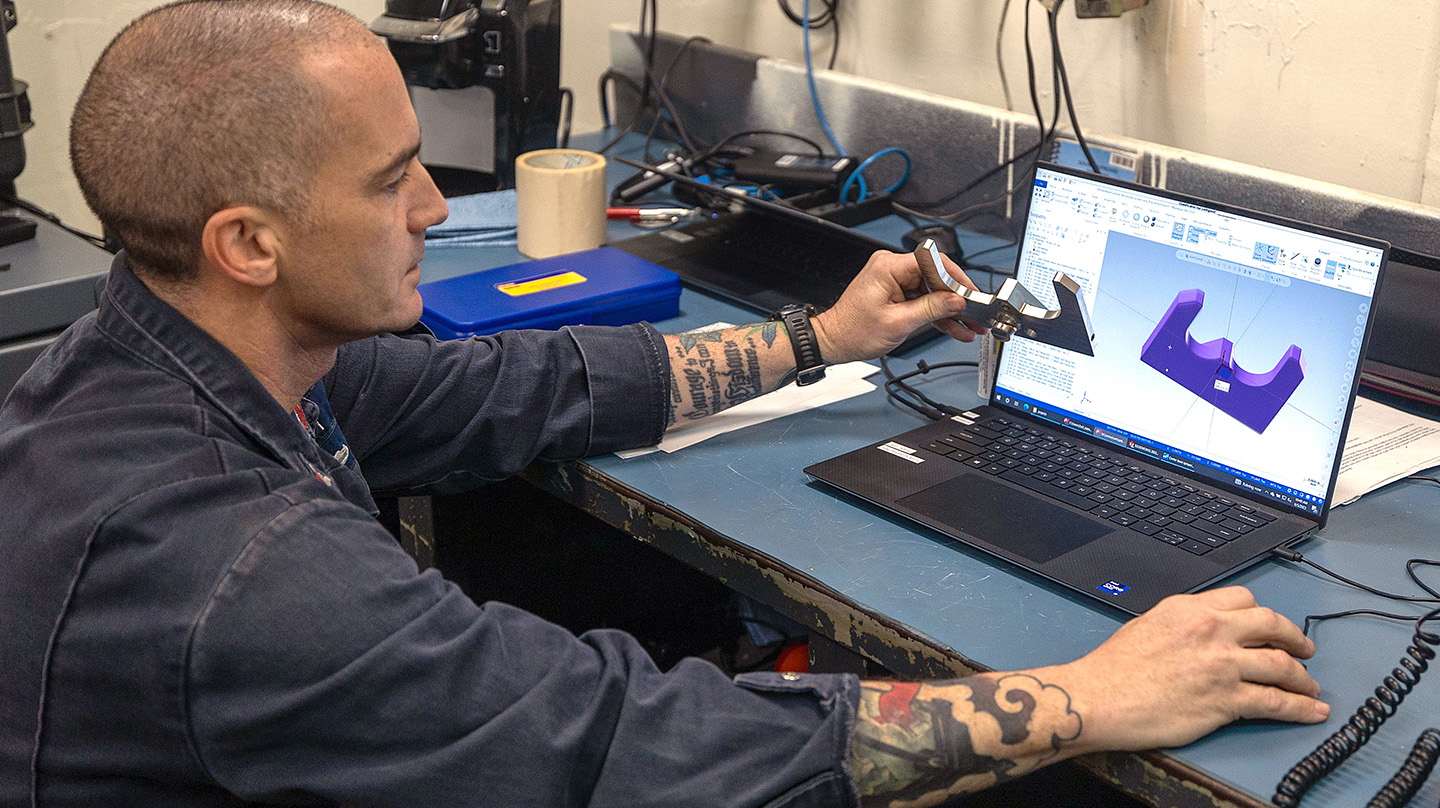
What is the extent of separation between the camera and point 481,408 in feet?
4.05

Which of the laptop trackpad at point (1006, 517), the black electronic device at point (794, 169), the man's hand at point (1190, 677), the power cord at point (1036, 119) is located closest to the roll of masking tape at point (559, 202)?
the black electronic device at point (794, 169)

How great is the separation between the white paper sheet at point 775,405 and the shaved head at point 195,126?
0.49 m

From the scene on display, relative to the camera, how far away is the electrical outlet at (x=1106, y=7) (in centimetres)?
165

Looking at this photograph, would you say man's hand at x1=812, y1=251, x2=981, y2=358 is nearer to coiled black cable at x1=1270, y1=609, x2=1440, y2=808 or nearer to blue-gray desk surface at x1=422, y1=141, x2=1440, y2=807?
blue-gray desk surface at x1=422, y1=141, x2=1440, y2=807

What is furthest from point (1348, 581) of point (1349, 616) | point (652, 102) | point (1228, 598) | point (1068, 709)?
point (652, 102)

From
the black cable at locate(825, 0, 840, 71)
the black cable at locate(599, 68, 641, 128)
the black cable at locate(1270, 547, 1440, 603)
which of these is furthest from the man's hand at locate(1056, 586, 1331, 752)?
the black cable at locate(599, 68, 641, 128)

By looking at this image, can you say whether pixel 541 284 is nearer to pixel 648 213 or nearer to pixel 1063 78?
pixel 648 213

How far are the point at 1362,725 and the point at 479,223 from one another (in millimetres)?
1349

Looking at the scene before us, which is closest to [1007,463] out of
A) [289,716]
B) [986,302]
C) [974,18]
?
[986,302]

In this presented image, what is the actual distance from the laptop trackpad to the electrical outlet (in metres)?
0.81

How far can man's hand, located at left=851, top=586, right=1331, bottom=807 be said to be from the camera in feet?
2.72

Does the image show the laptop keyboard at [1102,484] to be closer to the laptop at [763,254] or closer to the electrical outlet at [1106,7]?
the laptop at [763,254]

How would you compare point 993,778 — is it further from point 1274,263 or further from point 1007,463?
point 1274,263

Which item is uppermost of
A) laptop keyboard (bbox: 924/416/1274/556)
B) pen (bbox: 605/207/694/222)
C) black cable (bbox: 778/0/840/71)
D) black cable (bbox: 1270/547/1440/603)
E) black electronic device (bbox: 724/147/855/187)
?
black cable (bbox: 778/0/840/71)
